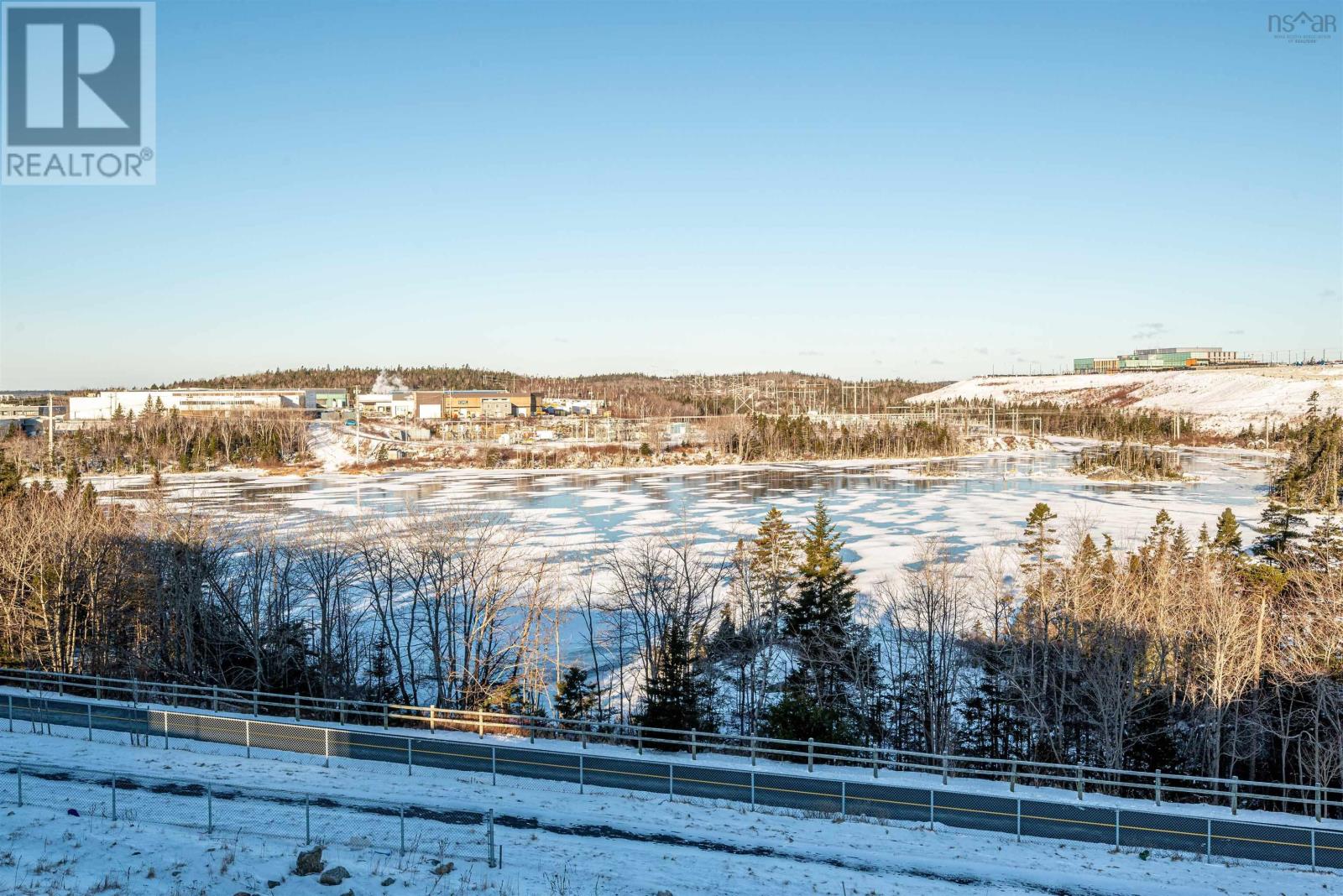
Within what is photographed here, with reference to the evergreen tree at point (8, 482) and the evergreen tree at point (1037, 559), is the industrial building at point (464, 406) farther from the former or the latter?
the evergreen tree at point (1037, 559)

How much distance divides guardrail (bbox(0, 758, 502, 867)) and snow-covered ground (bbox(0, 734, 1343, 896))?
353 millimetres

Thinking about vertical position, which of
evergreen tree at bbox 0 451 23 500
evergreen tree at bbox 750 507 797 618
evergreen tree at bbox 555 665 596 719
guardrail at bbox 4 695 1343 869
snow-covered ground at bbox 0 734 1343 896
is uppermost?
evergreen tree at bbox 0 451 23 500

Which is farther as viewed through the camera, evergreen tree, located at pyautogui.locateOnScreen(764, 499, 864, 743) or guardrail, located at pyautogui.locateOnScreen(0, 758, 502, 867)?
evergreen tree, located at pyautogui.locateOnScreen(764, 499, 864, 743)

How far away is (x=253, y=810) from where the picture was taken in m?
14.1

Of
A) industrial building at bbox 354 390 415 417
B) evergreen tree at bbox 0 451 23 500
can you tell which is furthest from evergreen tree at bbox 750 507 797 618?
industrial building at bbox 354 390 415 417

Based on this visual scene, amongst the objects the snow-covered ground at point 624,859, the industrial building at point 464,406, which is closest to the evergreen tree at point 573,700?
the snow-covered ground at point 624,859

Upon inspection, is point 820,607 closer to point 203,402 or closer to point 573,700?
point 573,700

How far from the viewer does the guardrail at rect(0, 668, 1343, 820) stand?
18016mm

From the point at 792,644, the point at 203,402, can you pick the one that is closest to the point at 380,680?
the point at 792,644

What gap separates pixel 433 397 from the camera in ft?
569

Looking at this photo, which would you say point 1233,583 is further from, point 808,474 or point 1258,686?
point 808,474

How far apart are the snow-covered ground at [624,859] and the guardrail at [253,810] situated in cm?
35

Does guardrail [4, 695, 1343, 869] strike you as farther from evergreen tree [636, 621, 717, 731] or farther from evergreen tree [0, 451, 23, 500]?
evergreen tree [0, 451, 23, 500]

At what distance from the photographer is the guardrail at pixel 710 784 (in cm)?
1475
